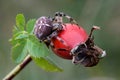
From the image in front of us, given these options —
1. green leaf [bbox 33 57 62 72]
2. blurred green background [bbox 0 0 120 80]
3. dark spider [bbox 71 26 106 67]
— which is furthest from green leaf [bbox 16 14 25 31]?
blurred green background [bbox 0 0 120 80]

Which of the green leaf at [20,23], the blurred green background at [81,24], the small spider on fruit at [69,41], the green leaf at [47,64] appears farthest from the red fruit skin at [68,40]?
the blurred green background at [81,24]

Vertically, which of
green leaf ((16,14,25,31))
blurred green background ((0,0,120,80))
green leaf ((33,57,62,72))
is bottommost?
blurred green background ((0,0,120,80))

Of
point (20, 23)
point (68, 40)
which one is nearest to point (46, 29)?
point (68, 40)

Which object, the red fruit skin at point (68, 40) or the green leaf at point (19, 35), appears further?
the green leaf at point (19, 35)

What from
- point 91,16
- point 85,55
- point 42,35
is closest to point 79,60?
point 85,55

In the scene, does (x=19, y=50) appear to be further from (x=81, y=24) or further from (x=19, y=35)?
(x=81, y=24)

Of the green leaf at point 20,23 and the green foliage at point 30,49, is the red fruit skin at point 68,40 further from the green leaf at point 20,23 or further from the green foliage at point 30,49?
the green leaf at point 20,23

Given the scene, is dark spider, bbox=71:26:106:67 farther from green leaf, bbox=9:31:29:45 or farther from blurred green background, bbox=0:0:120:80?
blurred green background, bbox=0:0:120:80
